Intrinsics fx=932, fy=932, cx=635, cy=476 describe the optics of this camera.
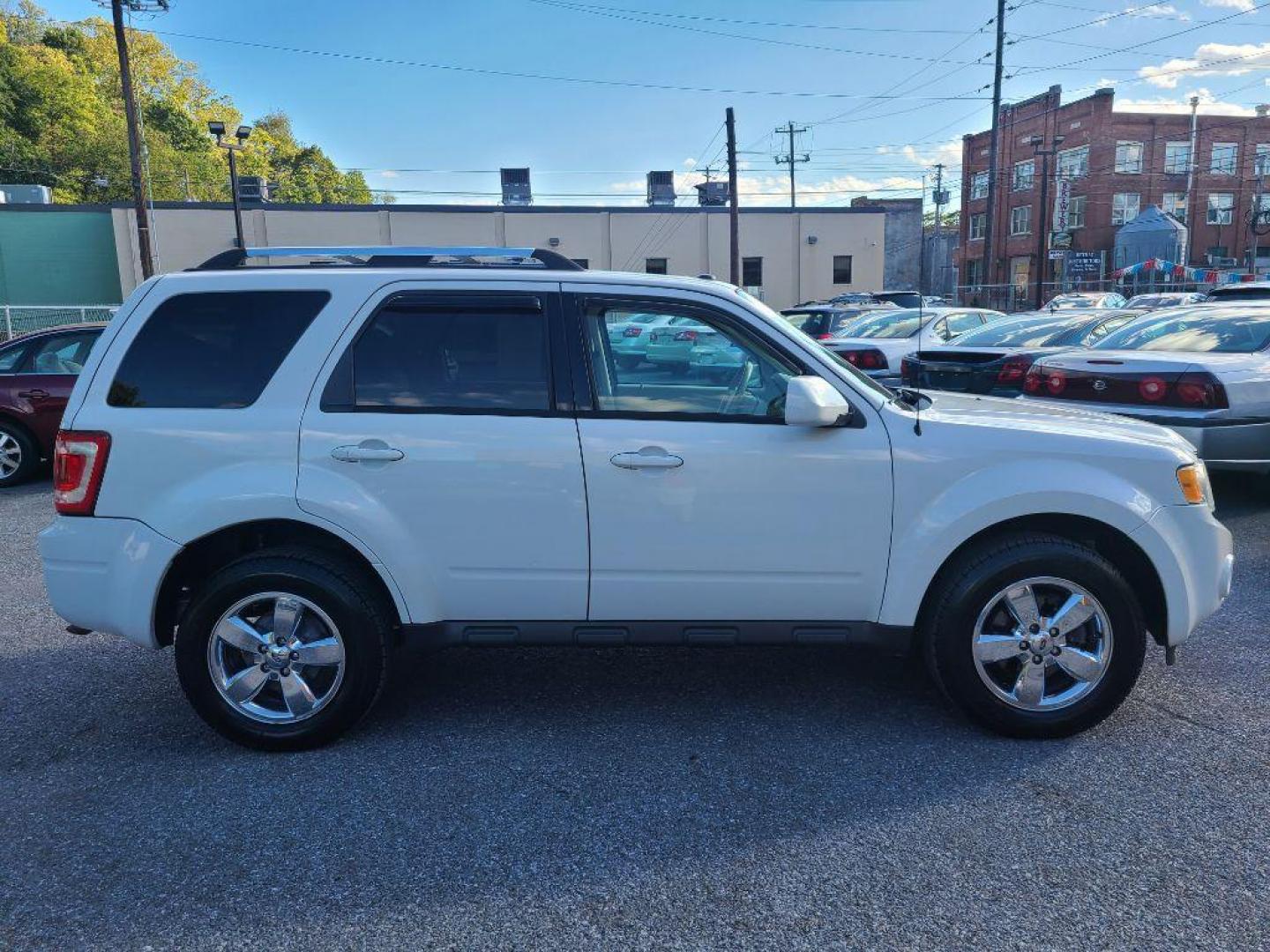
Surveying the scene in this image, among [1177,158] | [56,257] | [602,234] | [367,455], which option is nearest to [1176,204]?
[1177,158]

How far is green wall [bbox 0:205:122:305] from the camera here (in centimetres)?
3972

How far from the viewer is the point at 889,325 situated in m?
12.5

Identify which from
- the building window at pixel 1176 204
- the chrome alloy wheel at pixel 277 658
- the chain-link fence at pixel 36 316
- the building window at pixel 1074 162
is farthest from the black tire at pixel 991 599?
the building window at pixel 1176 204

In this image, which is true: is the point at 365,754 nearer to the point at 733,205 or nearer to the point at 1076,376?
the point at 1076,376

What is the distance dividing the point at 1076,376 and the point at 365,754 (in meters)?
6.06

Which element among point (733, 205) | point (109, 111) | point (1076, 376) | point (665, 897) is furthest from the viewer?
point (109, 111)

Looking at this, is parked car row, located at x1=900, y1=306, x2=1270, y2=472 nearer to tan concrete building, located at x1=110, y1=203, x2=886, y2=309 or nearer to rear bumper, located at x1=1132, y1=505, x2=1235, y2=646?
rear bumper, located at x1=1132, y1=505, x2=1235, y2=646

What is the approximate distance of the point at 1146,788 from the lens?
334cm

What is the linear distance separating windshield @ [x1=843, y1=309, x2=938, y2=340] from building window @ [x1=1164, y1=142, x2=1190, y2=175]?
162ft

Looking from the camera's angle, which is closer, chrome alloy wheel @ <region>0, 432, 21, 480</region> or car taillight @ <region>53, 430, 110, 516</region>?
car taillight @ <region>53, 430, 110, 516</region>

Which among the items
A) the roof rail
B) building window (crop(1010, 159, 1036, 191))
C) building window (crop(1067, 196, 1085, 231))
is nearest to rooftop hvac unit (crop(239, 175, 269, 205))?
building window (crop(1010, 159, 1036, 191))

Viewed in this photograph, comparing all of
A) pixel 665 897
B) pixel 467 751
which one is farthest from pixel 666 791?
pixel 467 751

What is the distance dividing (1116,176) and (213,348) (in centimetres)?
5772

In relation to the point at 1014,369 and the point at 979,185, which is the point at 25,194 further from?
the point at 979,185
